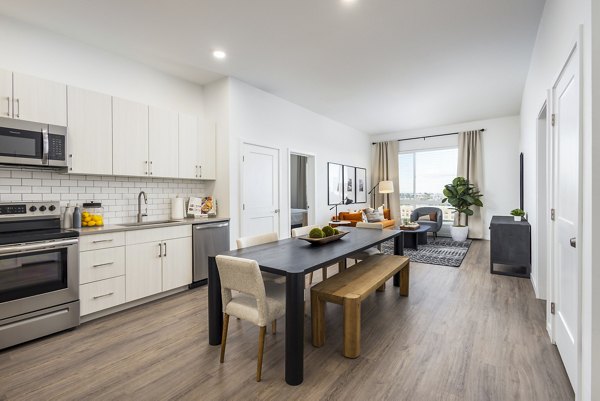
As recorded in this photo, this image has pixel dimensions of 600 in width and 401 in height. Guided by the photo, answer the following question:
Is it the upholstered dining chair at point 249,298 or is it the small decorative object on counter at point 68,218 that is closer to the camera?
the upholstered dining chair at point 249,298

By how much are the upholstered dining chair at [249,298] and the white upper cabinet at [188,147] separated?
235 cm

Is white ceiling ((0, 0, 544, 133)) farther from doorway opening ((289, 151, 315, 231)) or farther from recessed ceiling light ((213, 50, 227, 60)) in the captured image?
doorway opening ((289, 151, 315, 231))

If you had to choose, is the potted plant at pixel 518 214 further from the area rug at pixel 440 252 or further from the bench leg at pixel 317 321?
the bench leg at pixel 317 321

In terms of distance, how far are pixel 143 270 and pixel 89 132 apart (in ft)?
5.14

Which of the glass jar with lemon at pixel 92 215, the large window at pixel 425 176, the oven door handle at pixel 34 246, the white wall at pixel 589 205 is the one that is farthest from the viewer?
the large window at pixel 425 176

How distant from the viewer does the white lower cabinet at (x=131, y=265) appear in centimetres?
285

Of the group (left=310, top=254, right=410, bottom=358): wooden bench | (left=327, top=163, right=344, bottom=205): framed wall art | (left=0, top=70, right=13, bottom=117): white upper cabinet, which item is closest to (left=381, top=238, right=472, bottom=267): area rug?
(left=327, top=163, right=344, bottom=205): framed wall art

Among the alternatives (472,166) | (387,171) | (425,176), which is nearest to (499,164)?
(472,166)

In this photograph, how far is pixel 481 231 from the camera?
7289mm

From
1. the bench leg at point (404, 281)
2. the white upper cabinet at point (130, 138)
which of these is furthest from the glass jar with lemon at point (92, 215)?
the bench leg at point (404, 281)

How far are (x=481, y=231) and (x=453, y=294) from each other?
15.3 feet

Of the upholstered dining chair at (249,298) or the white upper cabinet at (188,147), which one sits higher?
the white upper cabinet at (188,147)

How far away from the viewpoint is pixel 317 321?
2373 mm

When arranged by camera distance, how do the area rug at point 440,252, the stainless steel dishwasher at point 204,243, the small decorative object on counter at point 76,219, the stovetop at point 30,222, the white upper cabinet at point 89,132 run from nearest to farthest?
1. the stovetop at point 30,222
2. the white upper cabinet at point 89,132
3. the small decorative object on counter at point 76,219
4. the stainless steel dishwasher at point 204,243
5. the area rug at point 440,252
